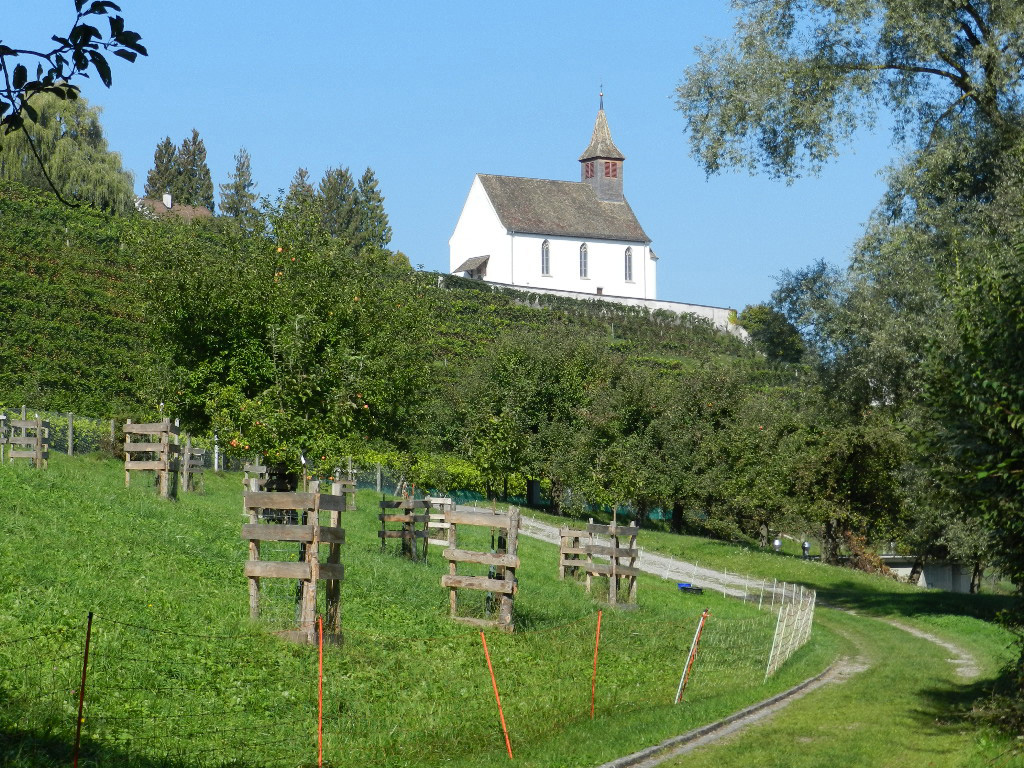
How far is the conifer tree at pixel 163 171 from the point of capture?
477 feet

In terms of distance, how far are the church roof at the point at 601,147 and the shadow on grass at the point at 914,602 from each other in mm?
92145

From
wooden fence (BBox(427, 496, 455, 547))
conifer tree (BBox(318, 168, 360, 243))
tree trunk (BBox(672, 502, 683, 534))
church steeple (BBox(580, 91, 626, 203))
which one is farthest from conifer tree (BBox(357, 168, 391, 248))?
wooden fence (BBox(427, 496, 455, 547))

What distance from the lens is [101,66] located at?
581cm

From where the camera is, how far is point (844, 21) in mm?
28906

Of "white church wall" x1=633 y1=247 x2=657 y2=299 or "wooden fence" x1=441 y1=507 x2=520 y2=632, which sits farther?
"white church wall" x1=633 y1=247 x2=657 y2=299

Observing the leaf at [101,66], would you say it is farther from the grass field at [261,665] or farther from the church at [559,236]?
the church at [559,236]

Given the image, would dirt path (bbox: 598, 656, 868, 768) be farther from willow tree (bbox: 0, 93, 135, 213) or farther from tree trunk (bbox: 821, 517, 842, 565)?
willow tree (bbox: 0, 93, 135, 213)

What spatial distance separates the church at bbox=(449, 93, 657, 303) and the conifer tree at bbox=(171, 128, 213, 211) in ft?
136

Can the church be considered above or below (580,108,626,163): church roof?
below

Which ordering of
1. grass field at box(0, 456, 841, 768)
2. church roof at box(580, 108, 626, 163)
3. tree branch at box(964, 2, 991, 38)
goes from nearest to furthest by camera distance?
grass field at box(0, 456, 841, 768)
tree branch at box(964, 2, 991, 38)
church roof at box(580, 108, 626, 163)

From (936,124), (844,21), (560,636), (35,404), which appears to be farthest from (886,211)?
(35,404)

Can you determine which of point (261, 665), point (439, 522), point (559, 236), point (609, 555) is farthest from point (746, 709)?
point (559, 236)

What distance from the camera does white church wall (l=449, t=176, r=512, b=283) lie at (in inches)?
4483

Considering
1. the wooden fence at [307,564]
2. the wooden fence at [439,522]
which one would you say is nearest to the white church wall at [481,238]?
the wooden fence at [439,522]
